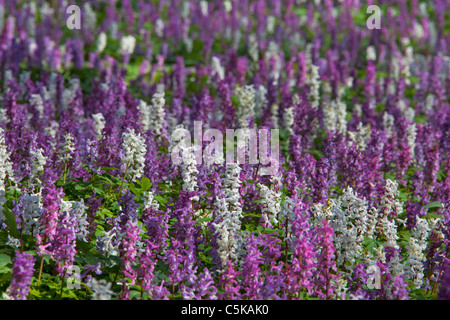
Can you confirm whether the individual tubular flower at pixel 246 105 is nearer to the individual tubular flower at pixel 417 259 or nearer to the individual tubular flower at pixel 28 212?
the individual tubular flower at pixel 417 259

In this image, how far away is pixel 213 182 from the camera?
8.49 metres

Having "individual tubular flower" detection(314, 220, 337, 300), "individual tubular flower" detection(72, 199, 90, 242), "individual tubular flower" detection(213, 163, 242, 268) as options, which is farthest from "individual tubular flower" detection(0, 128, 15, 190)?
"individual tubular flower" detection(314, 220, 337, 300)

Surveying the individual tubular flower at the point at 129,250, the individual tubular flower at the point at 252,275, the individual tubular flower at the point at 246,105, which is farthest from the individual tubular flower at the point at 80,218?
the individual tubular flower at the point at 246,105

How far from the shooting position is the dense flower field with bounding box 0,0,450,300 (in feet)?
22.1

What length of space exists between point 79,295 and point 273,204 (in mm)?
2826

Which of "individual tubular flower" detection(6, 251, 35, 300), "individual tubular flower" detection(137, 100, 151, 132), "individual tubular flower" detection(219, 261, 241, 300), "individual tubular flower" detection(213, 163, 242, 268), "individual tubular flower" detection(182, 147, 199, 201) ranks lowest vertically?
"individual tubular flower" detection(219, 261, 241, 300)

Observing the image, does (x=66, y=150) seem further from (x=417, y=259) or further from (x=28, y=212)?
(x=417, y=259)

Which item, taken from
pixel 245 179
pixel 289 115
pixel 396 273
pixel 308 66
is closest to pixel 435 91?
pixel 308 66

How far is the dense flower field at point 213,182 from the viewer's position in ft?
22.1

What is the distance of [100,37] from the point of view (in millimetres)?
20281

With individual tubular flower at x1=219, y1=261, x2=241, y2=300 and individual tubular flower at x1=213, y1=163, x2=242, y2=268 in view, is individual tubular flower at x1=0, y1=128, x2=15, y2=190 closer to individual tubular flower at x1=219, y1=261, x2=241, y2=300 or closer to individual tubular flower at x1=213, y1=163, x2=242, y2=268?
individual tubular flower at x1=213, y1=163, x2=242, y2=268

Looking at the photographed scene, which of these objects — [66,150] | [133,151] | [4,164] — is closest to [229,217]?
[133,151]

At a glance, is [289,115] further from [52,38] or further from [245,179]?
[52,38]

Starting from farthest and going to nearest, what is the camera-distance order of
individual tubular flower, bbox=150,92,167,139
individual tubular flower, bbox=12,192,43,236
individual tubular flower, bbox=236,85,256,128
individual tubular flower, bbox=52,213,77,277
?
1. individual tubular flower, bbox=236,85,256,128
2. individual tubular flower, bbox=150,92,167,139
3. individual tubular flower, bbox=12,192,43,236
4. individual tubular flower, bbox=52,213,77,277
